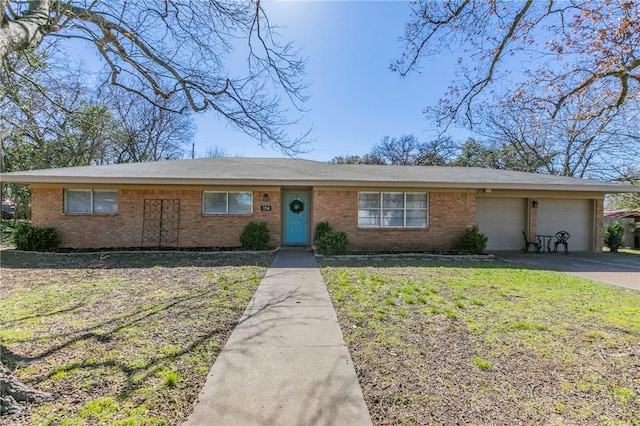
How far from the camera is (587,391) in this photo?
111 inches

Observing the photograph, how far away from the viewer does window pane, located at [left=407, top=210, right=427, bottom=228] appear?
11.6 meters

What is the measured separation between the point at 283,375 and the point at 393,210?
924cm

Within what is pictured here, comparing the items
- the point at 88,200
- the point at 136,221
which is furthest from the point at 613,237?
the point at 88,200

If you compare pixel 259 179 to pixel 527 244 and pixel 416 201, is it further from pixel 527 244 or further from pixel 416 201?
pixel 527 244

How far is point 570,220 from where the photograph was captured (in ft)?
42.3

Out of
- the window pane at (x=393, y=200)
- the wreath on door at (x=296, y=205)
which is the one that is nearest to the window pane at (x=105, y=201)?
the wreath on door at (x=296, y=205)

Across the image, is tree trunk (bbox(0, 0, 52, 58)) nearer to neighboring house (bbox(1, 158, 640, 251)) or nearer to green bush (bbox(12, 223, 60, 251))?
neighboring house (bbox(1, 158, 640, 251))

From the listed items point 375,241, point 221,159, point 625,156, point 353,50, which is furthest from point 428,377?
point 625,156

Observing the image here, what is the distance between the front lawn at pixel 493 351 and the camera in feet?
8.37

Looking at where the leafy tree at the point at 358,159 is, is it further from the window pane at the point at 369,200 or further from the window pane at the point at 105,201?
the window pane at the point at 105,201

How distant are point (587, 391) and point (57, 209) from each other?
1397cm

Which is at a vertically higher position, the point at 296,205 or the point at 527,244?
the point at 296,205

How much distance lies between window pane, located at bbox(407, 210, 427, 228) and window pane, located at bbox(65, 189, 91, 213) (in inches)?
443

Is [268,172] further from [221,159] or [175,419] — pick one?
[175,419]
